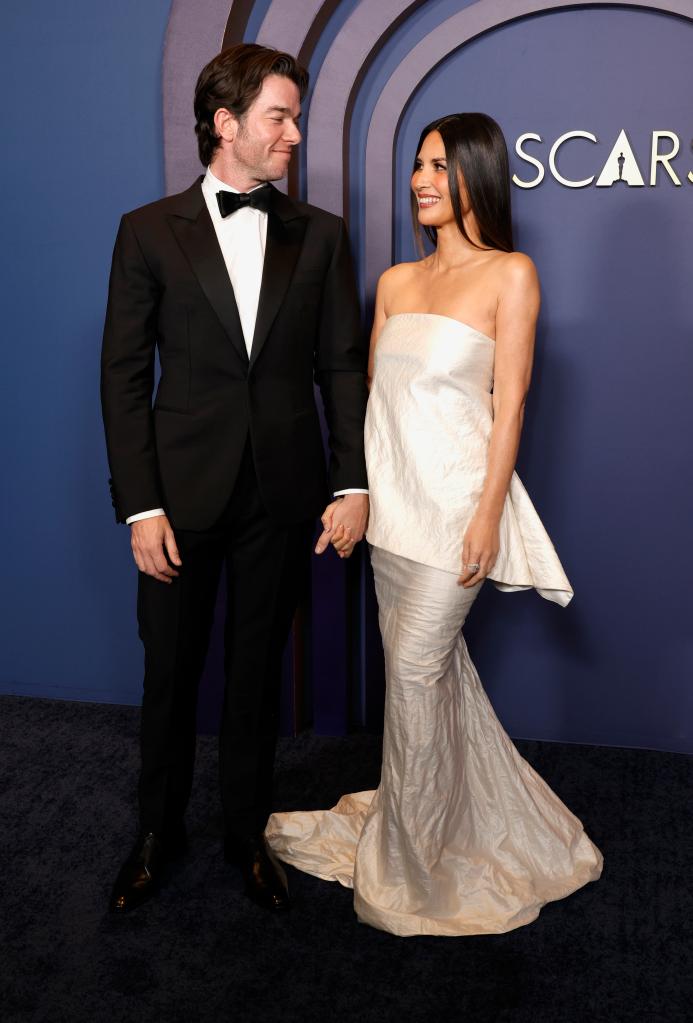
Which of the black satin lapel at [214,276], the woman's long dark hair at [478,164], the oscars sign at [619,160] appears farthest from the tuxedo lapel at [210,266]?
the oscars sign at [619,160]

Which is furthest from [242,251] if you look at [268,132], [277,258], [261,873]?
[261,873]

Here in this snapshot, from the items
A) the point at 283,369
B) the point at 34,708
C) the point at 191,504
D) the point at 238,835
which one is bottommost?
the point at 34,708

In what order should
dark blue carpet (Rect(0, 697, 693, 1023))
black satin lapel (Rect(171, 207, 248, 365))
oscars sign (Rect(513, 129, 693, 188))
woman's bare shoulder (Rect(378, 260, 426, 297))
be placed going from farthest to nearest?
oscars sign (Rect(513, 129, 693, 188)) → woman's bare shoulder (Rect(378, 260, 426, 297)) → black satin lapel (Rect(171, 207, 248, 365)) → dark blue carpet (Rect(0, 697, 693, 1023))

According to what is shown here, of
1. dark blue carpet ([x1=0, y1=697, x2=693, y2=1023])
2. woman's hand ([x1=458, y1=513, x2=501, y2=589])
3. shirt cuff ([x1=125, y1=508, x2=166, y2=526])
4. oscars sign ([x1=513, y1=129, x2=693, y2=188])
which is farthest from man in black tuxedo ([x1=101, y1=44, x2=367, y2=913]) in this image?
oscars sign ([x1=513, y1=129, x2=693, y2=188])

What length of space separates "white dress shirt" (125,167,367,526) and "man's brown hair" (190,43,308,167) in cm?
14

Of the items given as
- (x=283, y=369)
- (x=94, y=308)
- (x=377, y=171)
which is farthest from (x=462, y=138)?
(x=94, y=308)

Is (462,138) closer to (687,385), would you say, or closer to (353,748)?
(687,385)

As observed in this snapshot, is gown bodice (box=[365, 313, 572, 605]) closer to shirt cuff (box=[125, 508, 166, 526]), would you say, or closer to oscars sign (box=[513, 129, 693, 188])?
shirt cuff (box=[125, 508, 166, 526])

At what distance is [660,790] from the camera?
2.86 metres

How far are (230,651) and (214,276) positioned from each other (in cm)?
90

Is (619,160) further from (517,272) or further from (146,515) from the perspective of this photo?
(146,515)

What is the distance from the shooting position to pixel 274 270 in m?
2.12

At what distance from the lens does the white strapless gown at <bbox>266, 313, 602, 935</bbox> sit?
215 centimetres

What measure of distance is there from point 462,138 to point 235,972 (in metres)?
1.87
